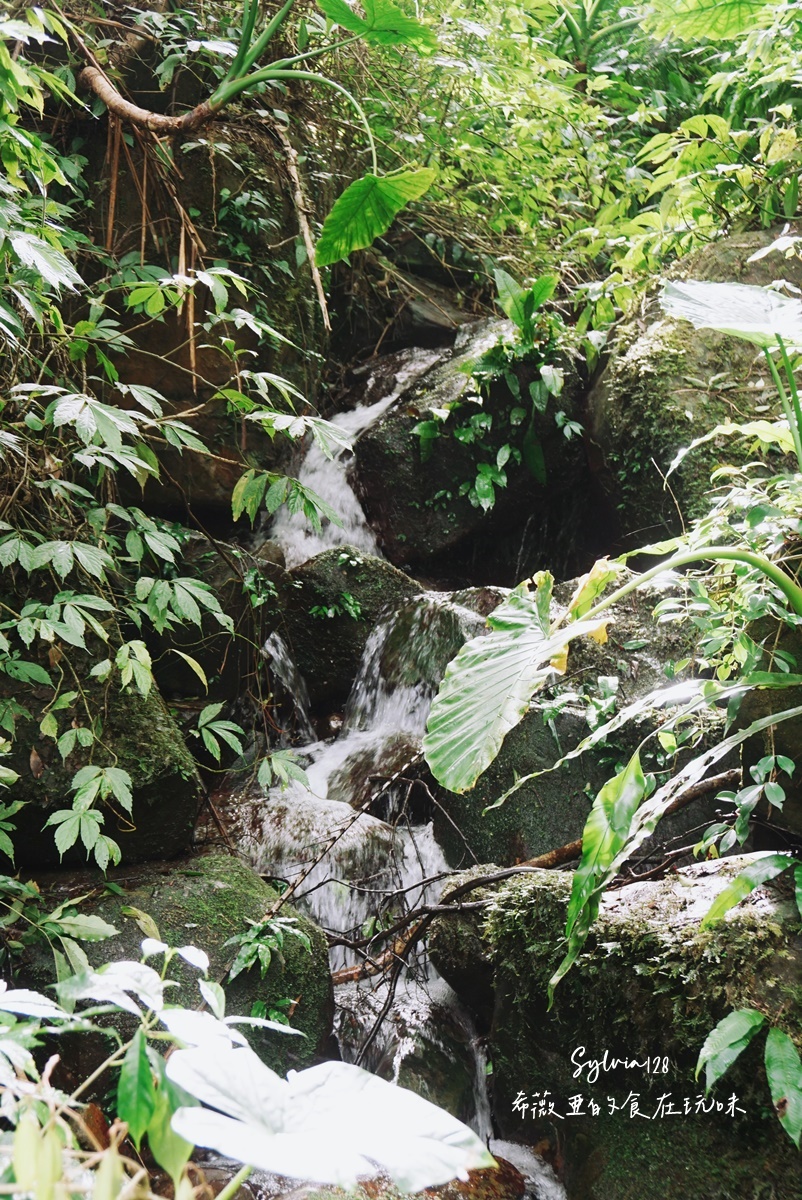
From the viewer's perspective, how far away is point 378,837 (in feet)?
11.1

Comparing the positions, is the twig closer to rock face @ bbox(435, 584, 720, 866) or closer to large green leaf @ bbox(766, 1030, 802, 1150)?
rock face @ bbox(435, 584, 720, 866)

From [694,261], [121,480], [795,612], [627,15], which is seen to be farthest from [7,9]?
[627,15]

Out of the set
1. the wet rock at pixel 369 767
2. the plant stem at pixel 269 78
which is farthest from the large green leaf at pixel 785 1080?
the plant stem at pixel 269 78

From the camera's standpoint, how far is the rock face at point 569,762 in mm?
3086

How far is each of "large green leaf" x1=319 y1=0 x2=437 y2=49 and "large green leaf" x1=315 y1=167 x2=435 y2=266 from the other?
0.50 metres

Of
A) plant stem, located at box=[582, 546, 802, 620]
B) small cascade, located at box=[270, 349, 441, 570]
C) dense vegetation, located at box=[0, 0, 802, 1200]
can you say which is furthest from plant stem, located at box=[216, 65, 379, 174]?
small cascade, located at box=[270, 349, 441, 570]

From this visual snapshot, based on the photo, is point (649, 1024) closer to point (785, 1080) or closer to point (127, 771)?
point (785, 1080)

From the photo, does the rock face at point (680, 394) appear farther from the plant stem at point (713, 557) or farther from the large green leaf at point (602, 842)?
the large green leaf at point (602, 842)

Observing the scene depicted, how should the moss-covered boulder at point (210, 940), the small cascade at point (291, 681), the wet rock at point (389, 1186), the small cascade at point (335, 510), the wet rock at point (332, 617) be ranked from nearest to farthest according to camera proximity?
the wet rock at point (389, 1186) < the moss-covered boulder at point (210, 940) < the small cascade at point (291, 681) < the wet rock at point (332, 617) < the small cascade at point (335, 510)

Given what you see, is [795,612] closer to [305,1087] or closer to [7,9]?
[305,1087]

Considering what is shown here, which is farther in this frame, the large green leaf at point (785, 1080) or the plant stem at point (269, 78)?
the plant stem at point (269, 78)

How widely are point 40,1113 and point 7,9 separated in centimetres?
273

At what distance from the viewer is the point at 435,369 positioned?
5723 mm

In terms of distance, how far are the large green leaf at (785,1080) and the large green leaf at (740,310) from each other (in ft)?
4.09
